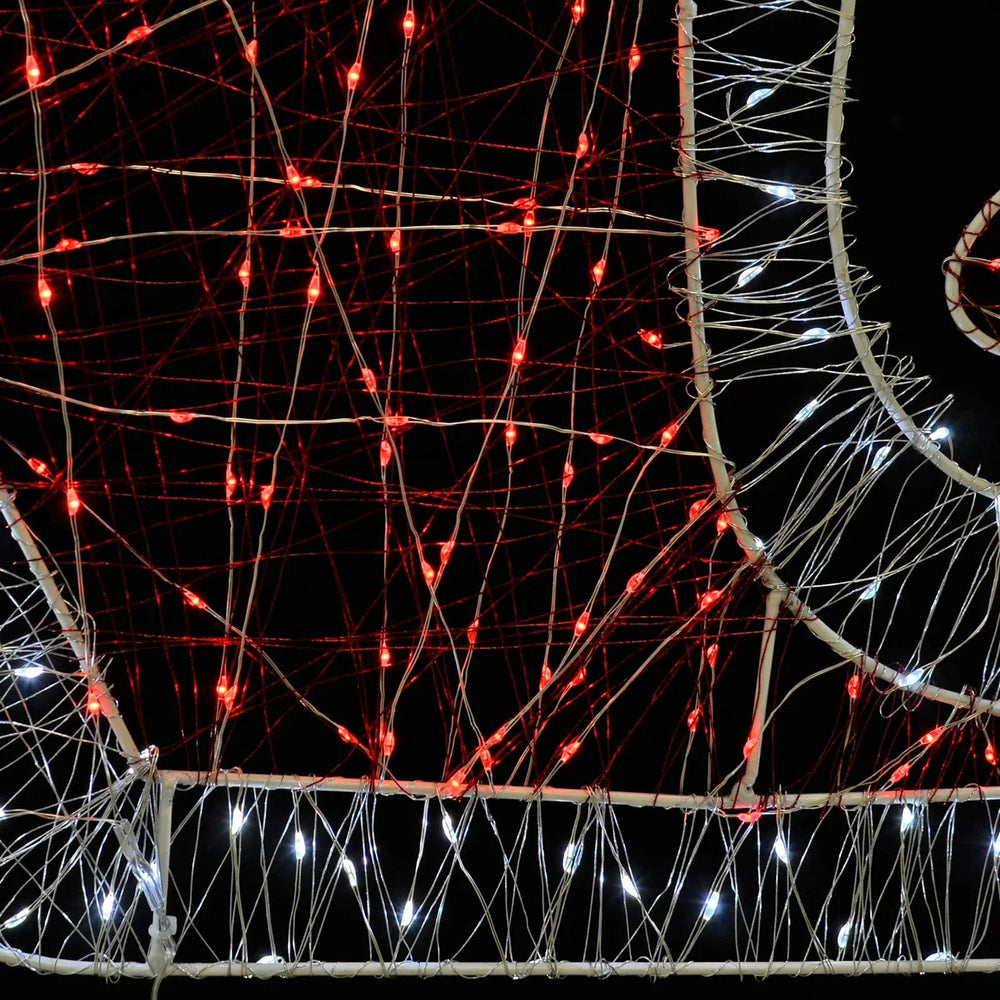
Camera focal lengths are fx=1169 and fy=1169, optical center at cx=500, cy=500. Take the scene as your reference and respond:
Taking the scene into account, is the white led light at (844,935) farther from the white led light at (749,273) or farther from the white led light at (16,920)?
the white led light at (16,920)

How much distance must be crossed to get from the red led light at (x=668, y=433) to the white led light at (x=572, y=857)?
38cm

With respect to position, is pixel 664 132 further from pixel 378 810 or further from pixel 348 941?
pixel 348 941

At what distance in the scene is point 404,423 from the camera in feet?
3.32

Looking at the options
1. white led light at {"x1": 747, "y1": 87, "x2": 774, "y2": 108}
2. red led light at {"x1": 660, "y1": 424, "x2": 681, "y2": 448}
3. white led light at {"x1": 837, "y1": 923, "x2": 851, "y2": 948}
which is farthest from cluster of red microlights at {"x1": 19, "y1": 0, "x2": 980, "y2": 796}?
white led light at {"x1": 837, "y1": 923, "x2": 851, "y2": 948}

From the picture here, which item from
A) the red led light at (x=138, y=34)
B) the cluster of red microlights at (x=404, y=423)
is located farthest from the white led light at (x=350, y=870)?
the red led light at (x=138, y=34)

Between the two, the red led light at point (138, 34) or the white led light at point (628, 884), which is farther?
the white led light at point (628, 884)

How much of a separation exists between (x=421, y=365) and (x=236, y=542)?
9.0 inches

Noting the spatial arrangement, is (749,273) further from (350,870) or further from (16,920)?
(16,920)

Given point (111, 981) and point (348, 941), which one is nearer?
point (111, 981)

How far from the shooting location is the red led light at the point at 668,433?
1.05 meters

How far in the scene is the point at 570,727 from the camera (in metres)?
1.13

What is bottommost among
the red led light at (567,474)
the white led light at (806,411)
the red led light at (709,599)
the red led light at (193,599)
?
the red led light at (193,599)

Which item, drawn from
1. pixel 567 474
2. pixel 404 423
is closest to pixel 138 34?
pixel 404 423

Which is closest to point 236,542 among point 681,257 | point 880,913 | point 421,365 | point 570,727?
point 421,365
